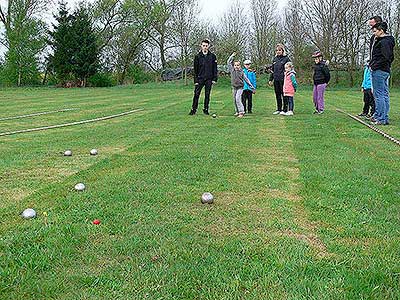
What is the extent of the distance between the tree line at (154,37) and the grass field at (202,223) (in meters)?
32.2

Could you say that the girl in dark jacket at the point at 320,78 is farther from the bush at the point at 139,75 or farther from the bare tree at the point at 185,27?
the bush at the point at 139,75

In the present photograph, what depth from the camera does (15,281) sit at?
96.1 inches

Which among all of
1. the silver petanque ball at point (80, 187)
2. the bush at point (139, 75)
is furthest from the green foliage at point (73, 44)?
the silver petanque ball at point (80, 187)

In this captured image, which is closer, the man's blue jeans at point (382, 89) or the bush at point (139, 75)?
the man's blue jeans at point (382, 89)

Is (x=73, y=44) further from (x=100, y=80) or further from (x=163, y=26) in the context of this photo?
(x=163, y=26)

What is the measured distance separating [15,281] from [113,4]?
4746 centimetres

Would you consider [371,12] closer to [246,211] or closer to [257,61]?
[257,61]

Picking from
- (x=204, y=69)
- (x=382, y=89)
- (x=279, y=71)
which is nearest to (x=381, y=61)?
(x=382, y=89)

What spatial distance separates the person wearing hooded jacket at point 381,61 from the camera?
909 centimetres

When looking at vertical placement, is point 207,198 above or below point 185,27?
below

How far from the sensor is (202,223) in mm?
3352

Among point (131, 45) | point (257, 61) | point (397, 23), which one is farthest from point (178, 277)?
point (131, 45)

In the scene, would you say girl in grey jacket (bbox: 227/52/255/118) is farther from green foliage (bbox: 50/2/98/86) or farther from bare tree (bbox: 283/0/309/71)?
green foliage (bbox: 50/2/98/86)

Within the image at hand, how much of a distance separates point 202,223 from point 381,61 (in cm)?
716
